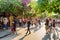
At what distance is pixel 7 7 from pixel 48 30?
42.6 feet

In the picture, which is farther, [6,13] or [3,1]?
[6,13]

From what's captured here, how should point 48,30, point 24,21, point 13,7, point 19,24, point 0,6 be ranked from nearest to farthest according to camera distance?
point 48,30 < point 0,6 < point 13,7 < point 19,24 < point 24,21

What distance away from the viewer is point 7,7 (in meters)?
33.2

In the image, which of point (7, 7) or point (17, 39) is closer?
point (17, 39)

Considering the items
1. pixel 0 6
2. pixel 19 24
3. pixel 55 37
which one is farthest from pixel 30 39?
pixel 19 24

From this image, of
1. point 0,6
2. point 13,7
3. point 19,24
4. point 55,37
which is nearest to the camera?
point 55,37

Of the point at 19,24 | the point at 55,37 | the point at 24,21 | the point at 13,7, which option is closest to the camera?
the point at 55,37

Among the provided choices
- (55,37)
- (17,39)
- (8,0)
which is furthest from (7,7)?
(55,37)

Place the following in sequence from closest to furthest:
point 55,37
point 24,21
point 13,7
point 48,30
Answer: point 55,37 < point 48,30 < point 13,7 < point 24,21

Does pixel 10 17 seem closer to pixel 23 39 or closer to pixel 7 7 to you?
pixel 7 7

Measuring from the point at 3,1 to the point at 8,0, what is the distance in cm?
72

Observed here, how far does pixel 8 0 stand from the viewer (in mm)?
33188

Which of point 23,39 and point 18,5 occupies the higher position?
point 18,5

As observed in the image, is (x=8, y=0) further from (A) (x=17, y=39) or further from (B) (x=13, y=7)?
(A) (x=17, y=39)
